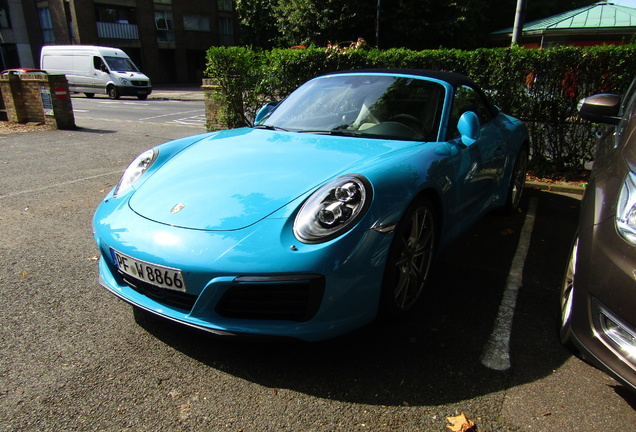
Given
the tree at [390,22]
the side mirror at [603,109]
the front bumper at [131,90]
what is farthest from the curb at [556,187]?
the front bumper at [131,90]

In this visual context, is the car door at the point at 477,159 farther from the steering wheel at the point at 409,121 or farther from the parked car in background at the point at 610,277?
the parked car in background at the point at 610,277

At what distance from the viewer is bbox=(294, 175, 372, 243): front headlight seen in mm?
2137

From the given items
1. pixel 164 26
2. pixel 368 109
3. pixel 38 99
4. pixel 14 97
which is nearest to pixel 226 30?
pixel 164 26

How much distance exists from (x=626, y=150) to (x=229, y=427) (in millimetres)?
2227

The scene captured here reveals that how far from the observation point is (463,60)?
6.47m

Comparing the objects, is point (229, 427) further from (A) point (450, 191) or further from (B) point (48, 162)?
(B) point (48, 162)

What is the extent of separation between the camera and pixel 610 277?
70.0 inches

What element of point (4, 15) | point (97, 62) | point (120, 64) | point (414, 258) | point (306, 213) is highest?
point (4, 15)

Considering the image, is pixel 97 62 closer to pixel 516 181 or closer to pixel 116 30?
pixel 116 30

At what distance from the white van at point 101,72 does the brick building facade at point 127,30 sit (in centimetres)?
890

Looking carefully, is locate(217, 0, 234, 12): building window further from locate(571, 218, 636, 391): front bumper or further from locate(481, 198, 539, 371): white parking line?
locate(571, 218, 636, 391): front bumper

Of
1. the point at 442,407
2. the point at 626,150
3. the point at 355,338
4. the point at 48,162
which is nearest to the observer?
the point at 442,407

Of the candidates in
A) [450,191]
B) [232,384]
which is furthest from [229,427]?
[450,191]

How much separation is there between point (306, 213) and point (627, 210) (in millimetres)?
1364
